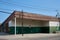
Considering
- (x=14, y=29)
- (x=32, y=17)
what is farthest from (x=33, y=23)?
(x=14, y=29)

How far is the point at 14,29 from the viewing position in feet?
139

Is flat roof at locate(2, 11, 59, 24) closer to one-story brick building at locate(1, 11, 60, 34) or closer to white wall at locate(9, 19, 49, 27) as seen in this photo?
one-story brick building at locate(1, 11, 60, 34)

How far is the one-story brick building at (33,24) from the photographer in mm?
43253

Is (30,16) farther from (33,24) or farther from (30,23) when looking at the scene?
(33,24)

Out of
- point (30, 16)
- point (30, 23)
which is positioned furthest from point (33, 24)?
point (30, 16)

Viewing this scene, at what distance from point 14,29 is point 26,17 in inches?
186

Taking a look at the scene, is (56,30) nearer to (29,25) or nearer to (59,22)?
(59,22)

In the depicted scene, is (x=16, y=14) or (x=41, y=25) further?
(x=41, y=25)

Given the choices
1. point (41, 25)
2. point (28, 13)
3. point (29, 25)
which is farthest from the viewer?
point (41, 25)

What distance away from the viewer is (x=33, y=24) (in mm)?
48781

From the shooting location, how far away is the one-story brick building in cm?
4325

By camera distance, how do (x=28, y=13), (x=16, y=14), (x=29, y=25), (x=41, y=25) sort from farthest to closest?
(x=41, y=25), (x=29, y=25), (x=28, y=13), (x=16, y=14)

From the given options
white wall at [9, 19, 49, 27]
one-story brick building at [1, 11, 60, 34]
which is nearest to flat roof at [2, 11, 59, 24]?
one-story brick building at [1, 11, 60, 34]

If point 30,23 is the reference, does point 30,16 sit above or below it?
above
